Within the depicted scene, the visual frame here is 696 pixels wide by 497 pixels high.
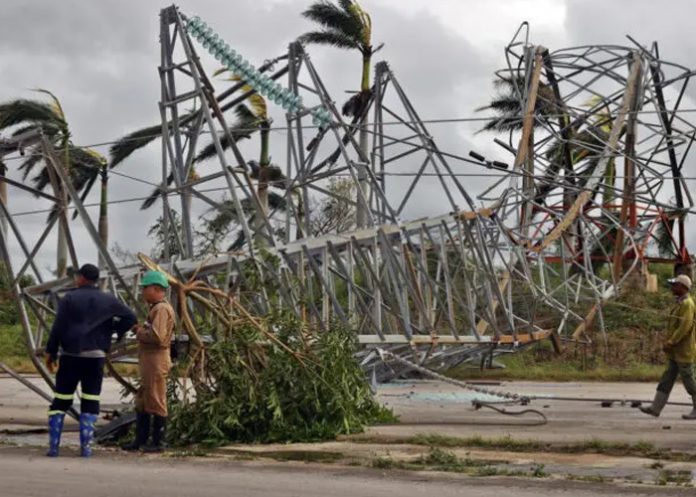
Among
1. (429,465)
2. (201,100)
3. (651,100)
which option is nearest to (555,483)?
(429,465)

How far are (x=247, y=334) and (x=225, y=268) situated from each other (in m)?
3.55

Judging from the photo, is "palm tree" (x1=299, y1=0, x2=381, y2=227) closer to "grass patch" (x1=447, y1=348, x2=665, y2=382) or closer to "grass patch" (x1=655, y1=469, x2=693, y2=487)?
"grass patch" (x1=447, y1=348, x2=665, y2=382)

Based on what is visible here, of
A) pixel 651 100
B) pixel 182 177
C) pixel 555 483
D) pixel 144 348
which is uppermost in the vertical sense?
pixel 651 100

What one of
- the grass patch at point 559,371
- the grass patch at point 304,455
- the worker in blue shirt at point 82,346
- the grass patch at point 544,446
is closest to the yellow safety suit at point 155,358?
the worker in blue shirt at point 82,346

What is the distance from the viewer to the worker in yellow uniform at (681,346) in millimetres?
18141

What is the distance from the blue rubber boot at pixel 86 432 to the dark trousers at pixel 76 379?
0.41ft

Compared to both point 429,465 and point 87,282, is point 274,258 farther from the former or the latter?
point 429,465

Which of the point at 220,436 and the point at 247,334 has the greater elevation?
the point at 247,334

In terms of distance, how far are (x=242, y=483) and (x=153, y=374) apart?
11.2ft

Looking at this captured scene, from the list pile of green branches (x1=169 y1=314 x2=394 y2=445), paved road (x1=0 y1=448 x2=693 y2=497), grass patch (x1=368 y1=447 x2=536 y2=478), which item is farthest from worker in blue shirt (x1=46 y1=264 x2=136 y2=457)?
grass patch (x1=368 y1=447 x2=536 y2=478)

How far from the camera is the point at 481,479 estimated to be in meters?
11.3

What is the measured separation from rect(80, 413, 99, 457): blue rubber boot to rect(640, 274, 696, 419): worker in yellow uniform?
25.9ft

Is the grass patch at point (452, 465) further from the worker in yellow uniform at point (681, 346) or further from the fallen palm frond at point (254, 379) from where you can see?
the worker in yellow uniform at point (681, 346)

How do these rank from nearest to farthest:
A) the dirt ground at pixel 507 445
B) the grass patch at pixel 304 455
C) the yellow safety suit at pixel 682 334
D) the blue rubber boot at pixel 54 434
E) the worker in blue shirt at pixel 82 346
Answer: the dirt ground at pixel 507 445 < the grass patch at pixel 304 455 < the blue rubber boot at pixel 54 434 < the worker in blue shirt at pixel 82 346 < the yellow safety suit at pixel 682 334
